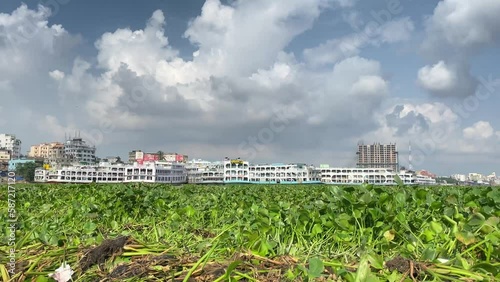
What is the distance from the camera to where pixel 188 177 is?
125562 mm

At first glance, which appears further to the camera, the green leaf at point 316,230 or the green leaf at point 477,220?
the green leaf at point 316,230

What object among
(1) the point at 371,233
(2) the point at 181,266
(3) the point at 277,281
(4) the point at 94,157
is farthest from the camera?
(4) the point at 94,157

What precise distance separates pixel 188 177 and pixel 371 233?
409ft

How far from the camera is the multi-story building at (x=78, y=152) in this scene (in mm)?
139500

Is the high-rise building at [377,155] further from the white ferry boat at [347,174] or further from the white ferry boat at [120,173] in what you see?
the white ferry boat at [120,173]

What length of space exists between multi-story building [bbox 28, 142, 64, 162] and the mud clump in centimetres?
16195

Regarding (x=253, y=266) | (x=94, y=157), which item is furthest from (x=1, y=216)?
(x=94, y=157)

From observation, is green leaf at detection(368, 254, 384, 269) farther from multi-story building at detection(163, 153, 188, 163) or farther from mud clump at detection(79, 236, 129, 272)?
multi-story building at detection(163, 153, 188, 163)

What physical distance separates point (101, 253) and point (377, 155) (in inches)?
7292

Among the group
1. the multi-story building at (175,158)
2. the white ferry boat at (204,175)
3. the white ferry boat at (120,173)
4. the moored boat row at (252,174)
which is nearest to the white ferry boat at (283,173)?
the moored boat row at (252,174)

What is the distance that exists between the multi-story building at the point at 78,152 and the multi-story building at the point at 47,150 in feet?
A: 23.8

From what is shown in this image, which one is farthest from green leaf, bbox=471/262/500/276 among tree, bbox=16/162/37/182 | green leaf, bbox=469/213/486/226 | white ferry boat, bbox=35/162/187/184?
tree, bbox=16/162/37/182

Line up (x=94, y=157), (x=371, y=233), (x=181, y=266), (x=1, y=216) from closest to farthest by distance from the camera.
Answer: (x=181, y=266)
(x=371, y=233)
(x=1, y=216)
(x=94, y=157)

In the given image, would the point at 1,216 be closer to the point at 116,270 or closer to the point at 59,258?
the point at 59,258
